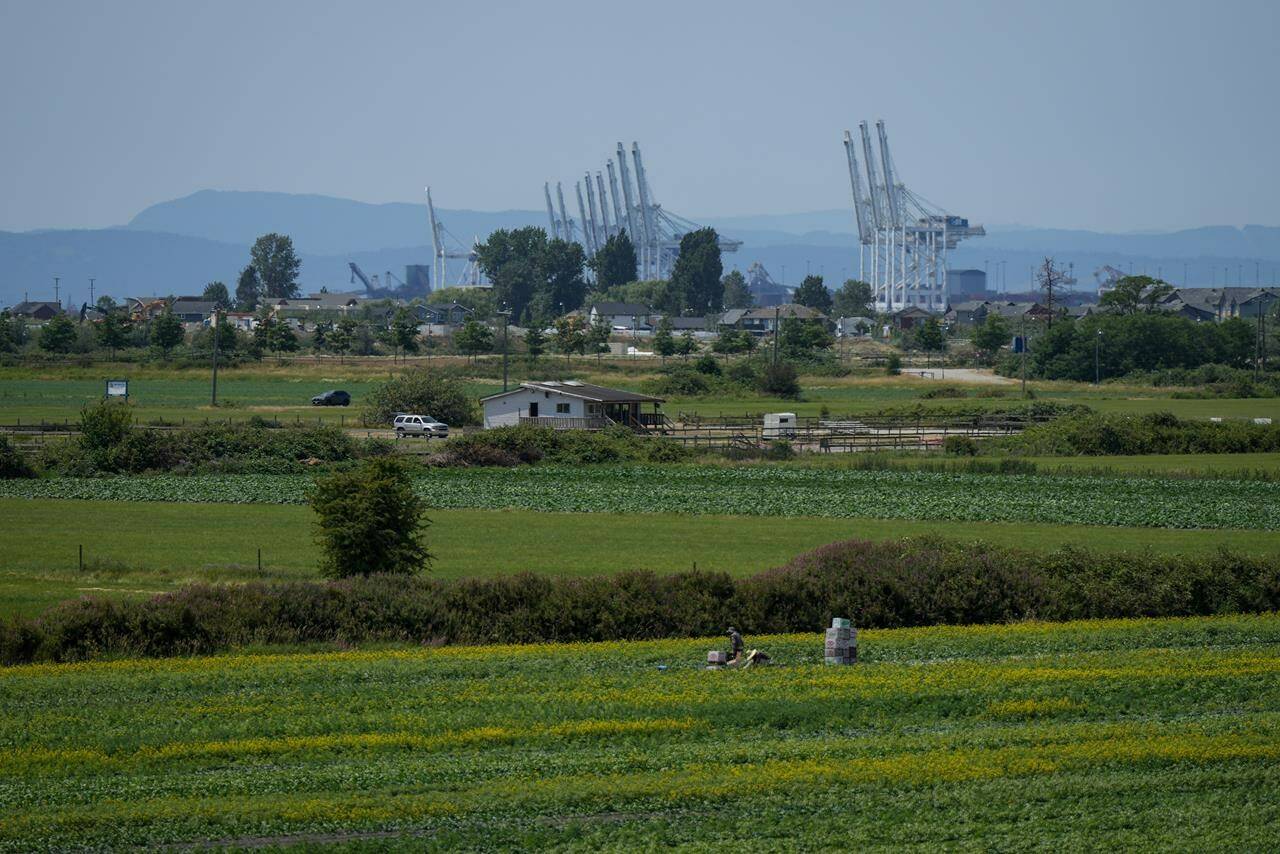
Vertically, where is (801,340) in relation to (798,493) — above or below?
above

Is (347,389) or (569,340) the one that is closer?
(347,389)

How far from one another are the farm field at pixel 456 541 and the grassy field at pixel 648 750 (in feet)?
28.0

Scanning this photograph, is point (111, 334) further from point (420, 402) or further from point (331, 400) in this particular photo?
point (420, 402)

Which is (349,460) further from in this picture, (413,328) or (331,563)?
(413,328)

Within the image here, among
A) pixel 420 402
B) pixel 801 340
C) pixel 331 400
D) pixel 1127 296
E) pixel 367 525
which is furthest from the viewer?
pixel 1127 296

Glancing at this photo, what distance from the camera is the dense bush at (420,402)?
7000 centimetres

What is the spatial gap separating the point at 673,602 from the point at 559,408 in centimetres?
4067

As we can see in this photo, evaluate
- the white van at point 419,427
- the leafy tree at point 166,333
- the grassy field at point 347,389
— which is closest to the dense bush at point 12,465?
the white van at point 419,427

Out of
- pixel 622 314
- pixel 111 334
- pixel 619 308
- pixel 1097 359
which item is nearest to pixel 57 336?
pixel 111 334

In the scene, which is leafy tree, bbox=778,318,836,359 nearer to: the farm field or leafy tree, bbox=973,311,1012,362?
leafy tree, bbox=973,311,1012,362

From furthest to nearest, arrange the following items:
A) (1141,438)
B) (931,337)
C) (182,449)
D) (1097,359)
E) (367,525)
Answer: (931,337) < (1097,359) < (1141,438) < (182,449) < (367,525)

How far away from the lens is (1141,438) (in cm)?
6028

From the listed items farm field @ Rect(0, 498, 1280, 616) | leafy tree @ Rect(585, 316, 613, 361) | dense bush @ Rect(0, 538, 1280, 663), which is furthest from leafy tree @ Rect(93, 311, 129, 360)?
dense bush @ Rect(0, 538, 1280, 663)

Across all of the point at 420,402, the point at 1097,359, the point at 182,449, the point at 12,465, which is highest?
the point at 1097,359
